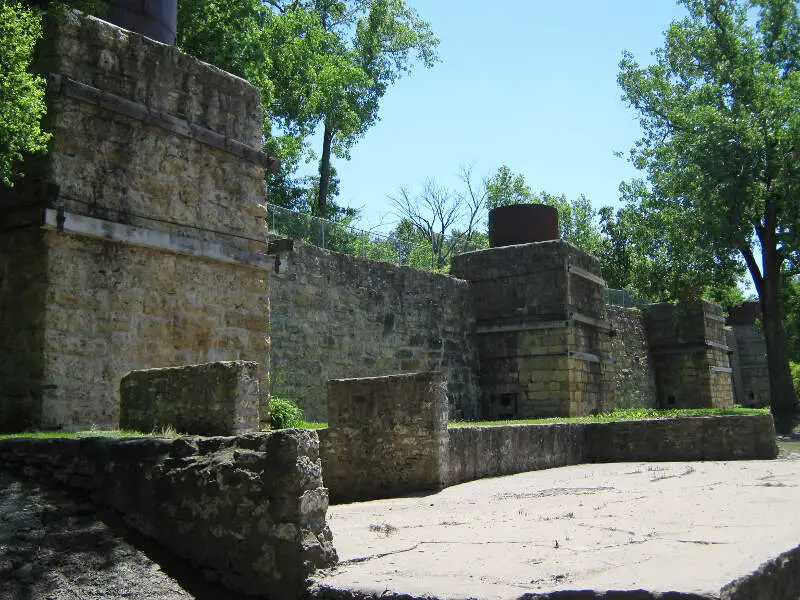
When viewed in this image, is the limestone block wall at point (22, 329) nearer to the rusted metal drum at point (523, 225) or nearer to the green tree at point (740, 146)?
the rusted metal drum at point (523, 225)

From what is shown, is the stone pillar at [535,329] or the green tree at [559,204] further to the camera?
the green tree at [559,204]

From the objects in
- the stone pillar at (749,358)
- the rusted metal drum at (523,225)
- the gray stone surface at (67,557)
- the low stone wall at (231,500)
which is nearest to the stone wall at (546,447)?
the low stone wall at (231,500)

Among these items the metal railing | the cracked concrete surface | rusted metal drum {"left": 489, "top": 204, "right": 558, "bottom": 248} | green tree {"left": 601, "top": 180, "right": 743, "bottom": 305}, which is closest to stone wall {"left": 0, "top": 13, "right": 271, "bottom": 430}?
the cracked concrete surface

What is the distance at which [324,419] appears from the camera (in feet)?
40.0

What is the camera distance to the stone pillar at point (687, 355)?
2253 cm

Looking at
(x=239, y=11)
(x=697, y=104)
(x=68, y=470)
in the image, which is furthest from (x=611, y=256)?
(x=68, y=470)

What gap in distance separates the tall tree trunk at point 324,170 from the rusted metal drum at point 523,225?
41.8 feet

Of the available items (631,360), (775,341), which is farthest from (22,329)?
(775,341)

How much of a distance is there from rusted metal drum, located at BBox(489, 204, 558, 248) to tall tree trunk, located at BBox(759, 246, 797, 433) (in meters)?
9.20

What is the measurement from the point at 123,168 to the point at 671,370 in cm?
1879

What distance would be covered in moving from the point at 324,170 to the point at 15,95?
22.9 m

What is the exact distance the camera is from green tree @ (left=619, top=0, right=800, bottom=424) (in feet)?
67.2

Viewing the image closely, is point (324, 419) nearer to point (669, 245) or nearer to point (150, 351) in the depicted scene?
point (150, 351)

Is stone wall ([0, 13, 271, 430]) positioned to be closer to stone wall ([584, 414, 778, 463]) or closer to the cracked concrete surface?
the cracked concrete surface
